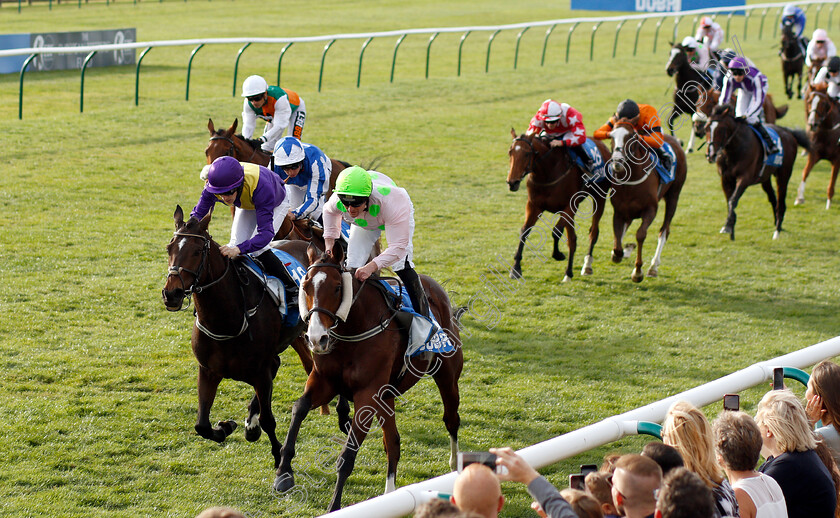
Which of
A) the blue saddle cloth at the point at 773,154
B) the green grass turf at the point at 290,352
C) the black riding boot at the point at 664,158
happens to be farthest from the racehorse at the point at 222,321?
the blue saddle cloth at the point at 773,154

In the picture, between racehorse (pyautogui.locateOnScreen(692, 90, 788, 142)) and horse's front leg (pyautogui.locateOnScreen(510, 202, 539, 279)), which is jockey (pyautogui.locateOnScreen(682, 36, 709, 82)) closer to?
racehorse (pyautogui.locateOnScreen(692, 90, 788, 142))

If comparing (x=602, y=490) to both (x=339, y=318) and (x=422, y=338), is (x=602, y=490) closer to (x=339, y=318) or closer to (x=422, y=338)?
(x=339, y=318)

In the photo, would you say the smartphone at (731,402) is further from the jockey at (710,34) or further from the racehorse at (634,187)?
the jockey at (710,34)

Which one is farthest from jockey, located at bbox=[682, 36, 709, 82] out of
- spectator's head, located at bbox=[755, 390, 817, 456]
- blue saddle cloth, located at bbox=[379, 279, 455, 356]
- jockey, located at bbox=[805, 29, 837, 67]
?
spectator's head, located at bbox=[755, 390, 817, 456]

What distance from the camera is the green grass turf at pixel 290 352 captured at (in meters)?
5.44

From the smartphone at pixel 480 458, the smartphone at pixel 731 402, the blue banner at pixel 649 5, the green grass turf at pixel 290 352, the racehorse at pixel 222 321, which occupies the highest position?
the blue banner at pixel 649 5

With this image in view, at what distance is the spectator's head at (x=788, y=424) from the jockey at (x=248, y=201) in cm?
304

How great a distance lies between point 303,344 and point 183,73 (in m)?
14.7

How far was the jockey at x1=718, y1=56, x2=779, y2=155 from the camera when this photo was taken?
11.4 meters

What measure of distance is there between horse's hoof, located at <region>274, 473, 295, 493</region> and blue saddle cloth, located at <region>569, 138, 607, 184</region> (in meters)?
5.27

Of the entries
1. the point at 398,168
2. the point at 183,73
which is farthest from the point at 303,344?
the point at 183,73

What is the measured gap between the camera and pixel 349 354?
4.86 metres

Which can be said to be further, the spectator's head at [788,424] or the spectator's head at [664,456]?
the spectator's head at [788,424]

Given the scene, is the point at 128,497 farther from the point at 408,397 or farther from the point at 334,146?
the point at 334,146
